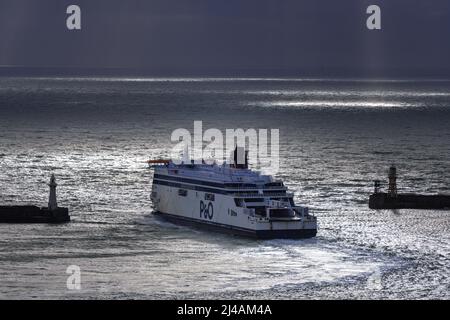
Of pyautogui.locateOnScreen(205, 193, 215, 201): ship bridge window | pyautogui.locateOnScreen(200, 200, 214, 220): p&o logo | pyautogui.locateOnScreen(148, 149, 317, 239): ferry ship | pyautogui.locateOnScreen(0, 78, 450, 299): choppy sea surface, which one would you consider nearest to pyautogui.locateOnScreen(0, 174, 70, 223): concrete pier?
pyautogui.locateOnScreen(0, 78, 450, 299): choppy sea surface

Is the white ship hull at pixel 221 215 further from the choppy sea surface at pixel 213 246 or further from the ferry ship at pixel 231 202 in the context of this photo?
the choppy sea surface at pixel 213 246

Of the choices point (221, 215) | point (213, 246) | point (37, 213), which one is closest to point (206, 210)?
point (221, 215)

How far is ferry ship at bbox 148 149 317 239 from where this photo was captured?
78.3 metres

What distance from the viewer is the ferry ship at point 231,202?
78.3 metres

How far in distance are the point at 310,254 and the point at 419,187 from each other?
3625cm

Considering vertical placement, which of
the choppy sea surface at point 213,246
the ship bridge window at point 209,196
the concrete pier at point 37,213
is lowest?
the choppy sea surface at point 213,246

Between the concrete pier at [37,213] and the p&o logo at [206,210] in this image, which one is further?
the concrete pier at [37,213]

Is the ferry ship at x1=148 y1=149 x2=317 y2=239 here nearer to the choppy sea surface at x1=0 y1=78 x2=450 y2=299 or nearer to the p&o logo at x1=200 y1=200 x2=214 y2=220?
the p&o logo at x1=200 y1=200 x2=214 y2=220

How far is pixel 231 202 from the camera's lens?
266ft

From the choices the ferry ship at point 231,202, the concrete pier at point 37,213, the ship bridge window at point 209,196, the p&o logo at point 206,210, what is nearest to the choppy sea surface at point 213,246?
the ferry ship at point 231,202

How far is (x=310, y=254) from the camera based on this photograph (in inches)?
2867

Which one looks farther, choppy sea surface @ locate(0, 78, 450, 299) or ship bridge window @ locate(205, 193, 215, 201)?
ship bridge window @ locate(205, 193, 215, 201)

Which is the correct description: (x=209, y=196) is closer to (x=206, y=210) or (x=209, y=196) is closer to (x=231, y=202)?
(x=206, y=210)
